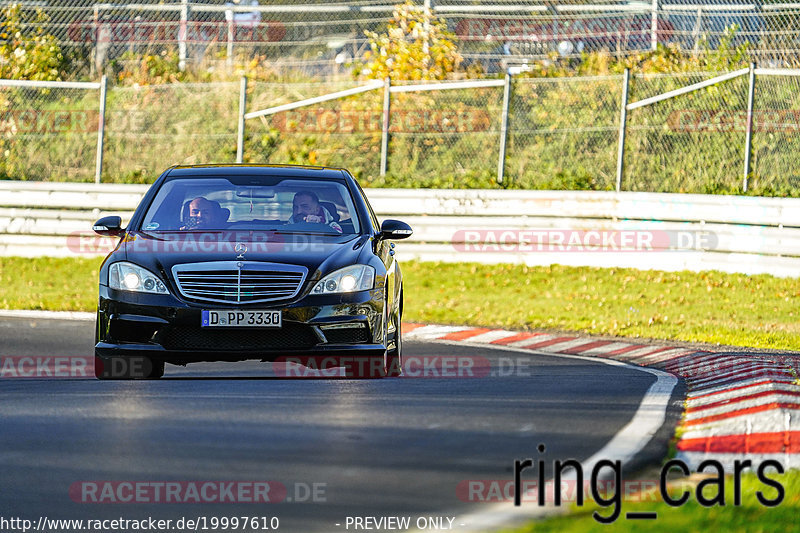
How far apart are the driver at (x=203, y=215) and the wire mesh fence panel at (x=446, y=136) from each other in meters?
12.4

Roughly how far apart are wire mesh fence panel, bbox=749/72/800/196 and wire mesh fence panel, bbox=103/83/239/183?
29.7 feet

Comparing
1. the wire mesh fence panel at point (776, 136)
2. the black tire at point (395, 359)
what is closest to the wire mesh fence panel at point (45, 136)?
the wire mesh fence panel at point (776, 136)

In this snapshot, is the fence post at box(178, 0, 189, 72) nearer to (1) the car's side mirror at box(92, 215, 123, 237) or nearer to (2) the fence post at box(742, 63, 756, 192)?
(2) the fence post at box(742, 63, 756, 192)

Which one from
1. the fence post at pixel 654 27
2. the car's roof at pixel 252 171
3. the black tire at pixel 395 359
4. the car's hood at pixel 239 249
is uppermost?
the fence post at pixel 654 27

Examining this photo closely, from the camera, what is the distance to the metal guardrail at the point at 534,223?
A: 19.2m

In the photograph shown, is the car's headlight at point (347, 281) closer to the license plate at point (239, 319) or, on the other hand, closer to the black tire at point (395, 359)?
the license plate at point (239, 319)

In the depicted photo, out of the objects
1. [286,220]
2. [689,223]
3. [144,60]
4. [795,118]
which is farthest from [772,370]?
[144,60]

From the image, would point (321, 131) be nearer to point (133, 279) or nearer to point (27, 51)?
Result: point (27, 51)

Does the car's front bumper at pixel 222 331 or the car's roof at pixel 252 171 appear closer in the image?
the car's front bumper at pixel 222 331

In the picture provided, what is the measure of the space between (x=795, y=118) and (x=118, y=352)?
46.5 feet

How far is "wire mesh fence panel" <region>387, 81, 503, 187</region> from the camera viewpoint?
2334cm

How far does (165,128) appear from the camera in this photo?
86.0 feet

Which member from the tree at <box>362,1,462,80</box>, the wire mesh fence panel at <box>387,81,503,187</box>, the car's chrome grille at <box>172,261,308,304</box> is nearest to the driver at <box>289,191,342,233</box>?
the car's chrome grille at <box>172,261,308,304</box>

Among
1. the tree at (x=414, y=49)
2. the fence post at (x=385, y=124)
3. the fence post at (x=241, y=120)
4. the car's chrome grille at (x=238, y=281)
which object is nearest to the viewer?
the car's chrome grille at (x=238, y=281)
